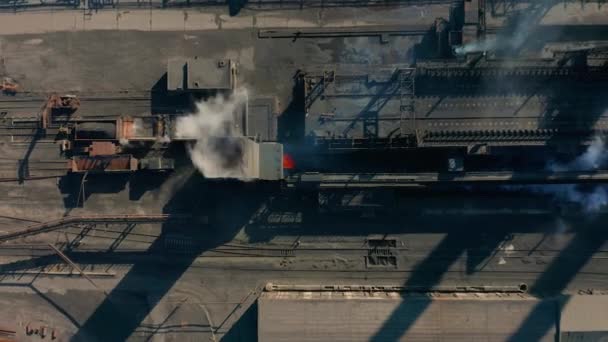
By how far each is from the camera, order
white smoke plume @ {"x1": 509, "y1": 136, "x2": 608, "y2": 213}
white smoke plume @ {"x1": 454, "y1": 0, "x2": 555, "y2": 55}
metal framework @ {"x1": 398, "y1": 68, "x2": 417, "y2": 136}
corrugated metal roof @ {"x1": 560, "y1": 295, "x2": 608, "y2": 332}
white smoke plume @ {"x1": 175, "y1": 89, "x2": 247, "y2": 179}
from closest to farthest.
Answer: corrugated metal roof @ {"x1": 560, "y1": 295, "x2": 608, "y2": 332}
metal framework @ {"x1": 398, "y1": 68, "x2": 417, "y2": 136}
white smoke plume @ {"x1": 175, "y1": 89, "x2": 247, "y2": 179}
white smoke plume @ {"x1": 509, "y1": 136, "x2": 608, "y2": 213}
white smoke plume @ {"x1": 454, "y1": 0, "x2": 555, "y2": 55}

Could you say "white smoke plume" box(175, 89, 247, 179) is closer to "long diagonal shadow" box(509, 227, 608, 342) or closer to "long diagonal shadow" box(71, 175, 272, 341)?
"long diagonal shadow" box(71, 175, 272, 341)

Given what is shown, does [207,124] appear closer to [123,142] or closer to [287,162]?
[123,142]

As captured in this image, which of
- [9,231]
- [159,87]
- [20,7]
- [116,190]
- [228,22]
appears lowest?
[9,231]

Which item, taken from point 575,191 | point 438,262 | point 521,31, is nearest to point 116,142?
point 438,262

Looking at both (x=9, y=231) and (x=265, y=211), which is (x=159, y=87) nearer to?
(x=265, y=211)

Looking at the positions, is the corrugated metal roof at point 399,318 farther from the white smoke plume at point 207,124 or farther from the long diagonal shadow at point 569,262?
the white smoke plume at point 207,124

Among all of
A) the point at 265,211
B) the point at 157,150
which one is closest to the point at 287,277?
the point at 265,211

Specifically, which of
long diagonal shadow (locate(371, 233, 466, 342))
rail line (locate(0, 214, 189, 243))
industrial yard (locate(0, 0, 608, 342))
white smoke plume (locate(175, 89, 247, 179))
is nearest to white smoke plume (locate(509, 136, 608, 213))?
industrial yard (locate(0, 0, 608, 342))

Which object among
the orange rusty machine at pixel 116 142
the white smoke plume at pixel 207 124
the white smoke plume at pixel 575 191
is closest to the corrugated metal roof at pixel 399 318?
the white smoke plume at pixel 575 191
